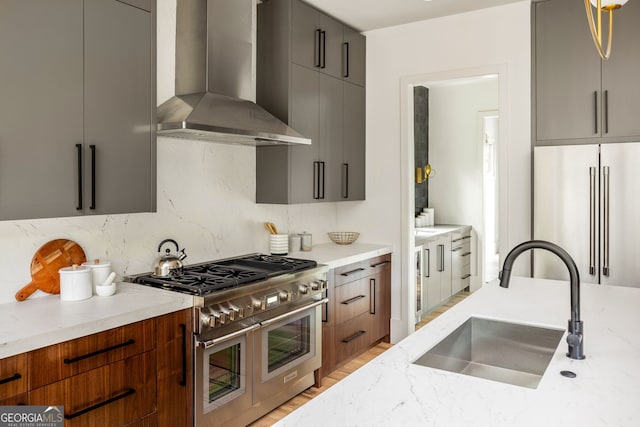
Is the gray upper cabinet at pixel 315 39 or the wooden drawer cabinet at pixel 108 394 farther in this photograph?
the gray upper cabinet at pixel 315 39

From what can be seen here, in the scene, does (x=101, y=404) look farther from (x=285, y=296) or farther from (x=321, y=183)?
(x=321, y=183)

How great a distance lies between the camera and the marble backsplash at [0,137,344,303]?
7.45 ft

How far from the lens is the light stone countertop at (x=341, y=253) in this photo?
11.5 feet

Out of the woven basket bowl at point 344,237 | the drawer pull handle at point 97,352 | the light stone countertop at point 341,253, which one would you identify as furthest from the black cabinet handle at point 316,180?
the drawer pull handle at point 97,352

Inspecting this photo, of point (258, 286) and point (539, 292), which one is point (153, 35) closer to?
point (258, 286)

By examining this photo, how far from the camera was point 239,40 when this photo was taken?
120 inches

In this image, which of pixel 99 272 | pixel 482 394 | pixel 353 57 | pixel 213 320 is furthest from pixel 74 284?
pixel 353 57

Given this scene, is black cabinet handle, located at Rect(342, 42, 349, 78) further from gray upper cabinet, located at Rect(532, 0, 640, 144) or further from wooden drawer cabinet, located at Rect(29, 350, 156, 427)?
wooden drawer cabinet, located at Rect(29, 350, 156, 427)

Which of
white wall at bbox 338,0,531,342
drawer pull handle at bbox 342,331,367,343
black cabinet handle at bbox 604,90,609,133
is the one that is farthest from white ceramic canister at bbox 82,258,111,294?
black cabinet handle at bbox 604,90,609,133

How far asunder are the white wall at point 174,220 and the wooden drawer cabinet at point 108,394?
25.3 inches

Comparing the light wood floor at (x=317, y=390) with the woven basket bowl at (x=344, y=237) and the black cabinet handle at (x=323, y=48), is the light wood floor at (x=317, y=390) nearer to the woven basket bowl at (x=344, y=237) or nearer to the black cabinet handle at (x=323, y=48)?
the woven basket bowl at (x=344, y=237)

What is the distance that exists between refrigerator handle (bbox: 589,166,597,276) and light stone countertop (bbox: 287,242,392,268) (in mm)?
1557

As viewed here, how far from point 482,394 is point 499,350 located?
2.20 ft

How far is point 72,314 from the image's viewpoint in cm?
199
